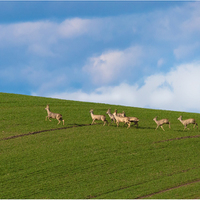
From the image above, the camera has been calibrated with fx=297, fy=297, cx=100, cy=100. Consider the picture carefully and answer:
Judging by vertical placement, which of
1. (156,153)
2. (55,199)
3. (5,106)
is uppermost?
(5,106)

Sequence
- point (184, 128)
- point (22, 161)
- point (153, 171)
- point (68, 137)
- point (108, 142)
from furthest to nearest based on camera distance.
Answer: point (184, 128)
point (68, 137)
point (108, 142)
point (22, 161)
point (153, 171)

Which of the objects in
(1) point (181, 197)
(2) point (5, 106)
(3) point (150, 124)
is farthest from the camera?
(2) point (5, 106)

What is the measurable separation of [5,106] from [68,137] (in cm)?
2552

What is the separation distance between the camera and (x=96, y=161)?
94.8ft

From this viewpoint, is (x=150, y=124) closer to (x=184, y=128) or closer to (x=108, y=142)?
(x=184, y=128)

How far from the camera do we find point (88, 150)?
3144 centimetres

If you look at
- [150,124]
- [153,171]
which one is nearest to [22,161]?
[153,171]

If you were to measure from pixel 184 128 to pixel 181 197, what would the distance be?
19892mm

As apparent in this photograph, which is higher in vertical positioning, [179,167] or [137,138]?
[137,138]

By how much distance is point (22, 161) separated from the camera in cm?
2934

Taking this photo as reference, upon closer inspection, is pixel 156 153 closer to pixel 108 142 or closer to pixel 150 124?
pixel 108 142

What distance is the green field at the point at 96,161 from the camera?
23828 mm

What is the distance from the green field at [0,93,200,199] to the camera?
23828mm

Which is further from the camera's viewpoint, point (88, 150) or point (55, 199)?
point (88, 150)
